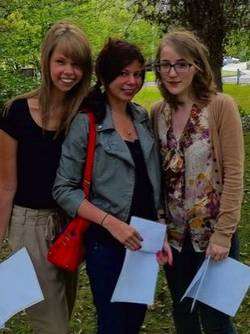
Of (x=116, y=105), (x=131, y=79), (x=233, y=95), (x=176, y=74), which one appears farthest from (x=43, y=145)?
(x=233, y=95)

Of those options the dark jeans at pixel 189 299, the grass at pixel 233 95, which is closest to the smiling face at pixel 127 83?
the dark jeans at pixel 189 299

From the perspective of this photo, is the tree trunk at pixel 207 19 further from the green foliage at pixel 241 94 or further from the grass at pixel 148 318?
the green foliage at pixel 241 94

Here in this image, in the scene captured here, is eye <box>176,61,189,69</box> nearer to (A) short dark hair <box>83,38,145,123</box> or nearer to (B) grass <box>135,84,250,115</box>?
(A) short dark hair <box>83,38,145,123</box>

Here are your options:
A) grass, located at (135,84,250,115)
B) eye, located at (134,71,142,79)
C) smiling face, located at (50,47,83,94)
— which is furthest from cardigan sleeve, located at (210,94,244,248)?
grass, located at (135,84,250,115)

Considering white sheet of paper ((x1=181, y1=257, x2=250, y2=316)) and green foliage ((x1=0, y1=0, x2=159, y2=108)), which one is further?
green foliage ((x1=0, y1=0, x2=159, y2=108))

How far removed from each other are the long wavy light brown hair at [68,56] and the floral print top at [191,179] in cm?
44

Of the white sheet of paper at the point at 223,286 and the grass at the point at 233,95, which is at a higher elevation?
the white sheet of paper at the point at 223,286

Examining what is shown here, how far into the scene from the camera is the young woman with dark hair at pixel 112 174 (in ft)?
8.13

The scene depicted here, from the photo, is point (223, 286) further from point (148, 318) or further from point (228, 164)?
point (148, 318)

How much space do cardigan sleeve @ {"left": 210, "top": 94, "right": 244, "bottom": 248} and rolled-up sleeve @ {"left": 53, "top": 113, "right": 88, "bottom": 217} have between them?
0.63 m

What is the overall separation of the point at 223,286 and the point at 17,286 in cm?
103

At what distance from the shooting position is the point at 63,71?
2.50 meters

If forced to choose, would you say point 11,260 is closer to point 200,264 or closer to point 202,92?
point 200,264

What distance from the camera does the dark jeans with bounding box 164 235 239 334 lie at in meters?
2.74
